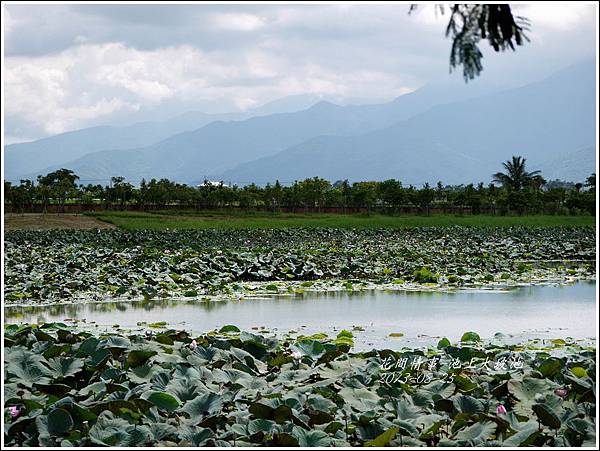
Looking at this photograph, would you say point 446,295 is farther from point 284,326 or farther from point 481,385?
point 481,385

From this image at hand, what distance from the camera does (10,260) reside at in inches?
525

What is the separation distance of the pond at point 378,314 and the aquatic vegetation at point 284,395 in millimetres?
1337

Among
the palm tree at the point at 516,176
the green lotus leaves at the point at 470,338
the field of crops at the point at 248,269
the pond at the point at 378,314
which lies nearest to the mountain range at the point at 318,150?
the palm tree at the point at 516,176

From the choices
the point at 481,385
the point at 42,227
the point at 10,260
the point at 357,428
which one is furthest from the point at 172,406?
the point at 42,227

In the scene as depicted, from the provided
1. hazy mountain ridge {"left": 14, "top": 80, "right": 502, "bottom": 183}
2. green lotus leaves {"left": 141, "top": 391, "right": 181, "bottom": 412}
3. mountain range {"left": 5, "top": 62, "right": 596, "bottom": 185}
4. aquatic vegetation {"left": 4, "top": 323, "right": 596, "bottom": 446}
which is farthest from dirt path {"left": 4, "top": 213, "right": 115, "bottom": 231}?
hazy mountain ridge {"left": 14, "top": 80, "right": 502, "bottom": 183}

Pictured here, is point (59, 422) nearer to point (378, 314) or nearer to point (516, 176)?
point (378, 314)

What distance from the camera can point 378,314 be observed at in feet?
27.3

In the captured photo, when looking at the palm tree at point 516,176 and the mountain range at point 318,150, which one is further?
the mountain range at point 318,150

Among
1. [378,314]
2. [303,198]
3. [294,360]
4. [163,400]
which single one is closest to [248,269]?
[378,314]

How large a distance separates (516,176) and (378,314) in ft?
166

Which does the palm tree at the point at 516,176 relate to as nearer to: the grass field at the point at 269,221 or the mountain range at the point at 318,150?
the mountain range at the point at 318,150

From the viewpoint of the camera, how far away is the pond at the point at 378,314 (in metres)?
7.22

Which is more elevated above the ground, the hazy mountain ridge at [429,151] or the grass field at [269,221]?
the hazy mountain ridge at [429,151]

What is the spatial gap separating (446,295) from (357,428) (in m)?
6.51
